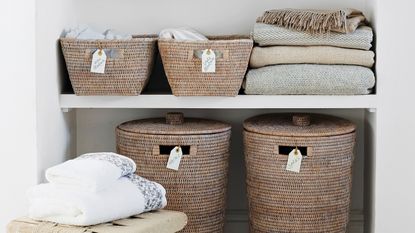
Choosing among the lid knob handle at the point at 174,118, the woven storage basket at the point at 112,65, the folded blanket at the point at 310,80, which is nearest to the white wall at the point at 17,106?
the woven storage basket at the point at 112,65

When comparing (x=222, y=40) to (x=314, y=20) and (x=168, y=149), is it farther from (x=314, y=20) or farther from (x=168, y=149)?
(x=168, y=149)

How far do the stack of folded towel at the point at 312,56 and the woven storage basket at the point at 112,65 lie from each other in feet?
1.36

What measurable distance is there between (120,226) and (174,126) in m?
0.72

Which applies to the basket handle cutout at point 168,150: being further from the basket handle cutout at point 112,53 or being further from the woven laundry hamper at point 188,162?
the basket handle cutout at point 112,53

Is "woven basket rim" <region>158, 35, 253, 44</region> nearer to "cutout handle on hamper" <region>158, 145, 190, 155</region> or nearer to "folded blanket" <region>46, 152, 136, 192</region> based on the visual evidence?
"cutout handle on hamper" <region>158, 145, 190, 155</region>

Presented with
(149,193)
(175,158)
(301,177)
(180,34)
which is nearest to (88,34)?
(180,34)

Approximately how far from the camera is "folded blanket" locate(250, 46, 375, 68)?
9.75ft

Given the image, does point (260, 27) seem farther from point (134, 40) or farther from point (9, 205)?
point (9, 205)

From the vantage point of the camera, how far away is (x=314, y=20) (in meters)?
2.95

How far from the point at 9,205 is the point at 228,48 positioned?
100 centimetres

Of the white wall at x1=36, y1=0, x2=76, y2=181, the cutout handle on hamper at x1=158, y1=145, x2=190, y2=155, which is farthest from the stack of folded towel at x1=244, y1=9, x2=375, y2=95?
the white wall at x1=36, y1=0, x2=76, y2=181

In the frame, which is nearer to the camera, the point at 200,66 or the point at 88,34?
the point at 200,66

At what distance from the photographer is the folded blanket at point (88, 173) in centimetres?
242

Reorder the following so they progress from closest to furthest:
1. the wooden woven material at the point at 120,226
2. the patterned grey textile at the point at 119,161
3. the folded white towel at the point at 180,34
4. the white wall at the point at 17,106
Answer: the wooden woven material at the point at 120,226 < the patterned grey textile at the point at 119,161 < the white wall at the point at 17,106 < the folded white towel at the point at 180,34
